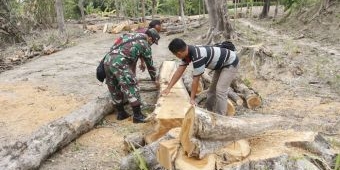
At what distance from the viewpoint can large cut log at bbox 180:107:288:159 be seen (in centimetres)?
401

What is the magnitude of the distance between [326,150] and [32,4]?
56.4 ft

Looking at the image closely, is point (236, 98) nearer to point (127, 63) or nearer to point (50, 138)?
point (127, 63)

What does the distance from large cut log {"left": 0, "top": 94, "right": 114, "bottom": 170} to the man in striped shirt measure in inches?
45.9

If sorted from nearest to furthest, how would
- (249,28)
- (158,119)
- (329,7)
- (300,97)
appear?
(158,119)
(300,97)
(329,7)
(249,28)

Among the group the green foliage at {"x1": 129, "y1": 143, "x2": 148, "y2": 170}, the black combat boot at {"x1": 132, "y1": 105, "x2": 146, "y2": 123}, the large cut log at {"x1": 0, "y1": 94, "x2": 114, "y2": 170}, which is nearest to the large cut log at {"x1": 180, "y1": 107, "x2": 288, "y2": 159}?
the green foliage at {"x1": 129, "y1": 143, "x2": 148, "y2": 170}

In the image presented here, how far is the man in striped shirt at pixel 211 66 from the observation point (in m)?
5.41

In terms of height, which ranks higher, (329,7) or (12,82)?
(329,7)

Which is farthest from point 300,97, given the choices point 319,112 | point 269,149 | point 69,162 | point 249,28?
point 249,28

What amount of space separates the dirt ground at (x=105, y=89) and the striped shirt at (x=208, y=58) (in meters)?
1.19

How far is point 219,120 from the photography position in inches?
168

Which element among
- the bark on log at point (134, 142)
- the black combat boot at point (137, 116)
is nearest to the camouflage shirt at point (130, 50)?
the black combat boot at point (137, 116)

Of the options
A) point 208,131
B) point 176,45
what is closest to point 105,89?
point 176,45

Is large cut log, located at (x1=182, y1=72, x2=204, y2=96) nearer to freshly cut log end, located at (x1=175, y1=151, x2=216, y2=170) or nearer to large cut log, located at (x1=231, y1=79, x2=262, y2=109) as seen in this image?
large cut log, located at (x1=231, y1=79, x2=262, y2=109)

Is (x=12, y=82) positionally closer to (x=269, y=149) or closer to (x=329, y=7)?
(x=269, y=149)
